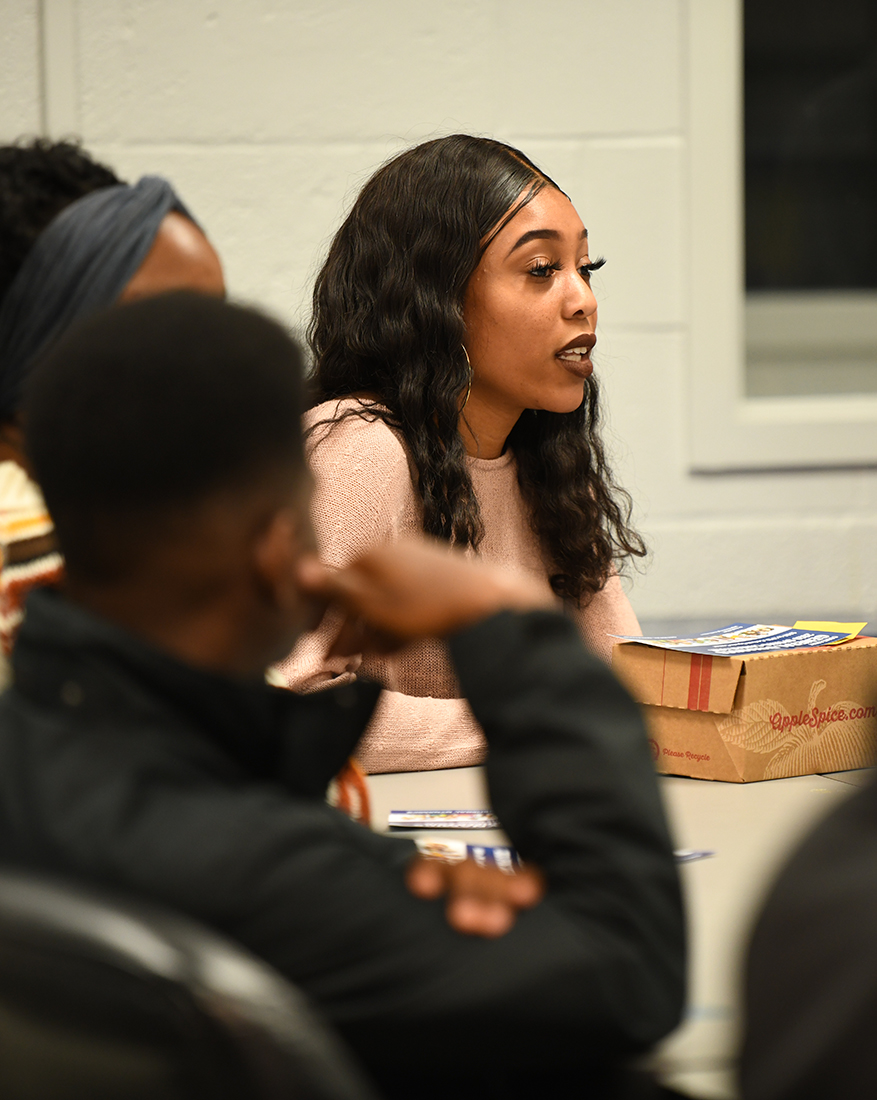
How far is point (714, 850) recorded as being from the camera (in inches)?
40.5

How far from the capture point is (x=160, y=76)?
99.6 inches

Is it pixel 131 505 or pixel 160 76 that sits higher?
pixel 160 76

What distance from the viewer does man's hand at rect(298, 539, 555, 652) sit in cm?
68

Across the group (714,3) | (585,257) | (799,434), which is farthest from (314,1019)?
(714,3)

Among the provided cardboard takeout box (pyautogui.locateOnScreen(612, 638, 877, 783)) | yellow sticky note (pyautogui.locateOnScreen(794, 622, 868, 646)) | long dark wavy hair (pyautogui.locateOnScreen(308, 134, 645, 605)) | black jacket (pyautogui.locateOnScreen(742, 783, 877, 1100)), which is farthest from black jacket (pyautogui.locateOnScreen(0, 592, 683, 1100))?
long dark wavy hair (pyautogui.locateOnScreen(308, 134, 645, 605))

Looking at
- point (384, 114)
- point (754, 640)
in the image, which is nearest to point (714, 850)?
point (754, 640)

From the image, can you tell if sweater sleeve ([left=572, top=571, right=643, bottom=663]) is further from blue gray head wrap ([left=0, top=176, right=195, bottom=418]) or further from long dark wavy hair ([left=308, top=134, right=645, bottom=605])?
blue gray head wrap ([left=0, top=176, right=195, bottom=418])

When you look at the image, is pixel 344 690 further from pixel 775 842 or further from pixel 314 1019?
pixel 775 842

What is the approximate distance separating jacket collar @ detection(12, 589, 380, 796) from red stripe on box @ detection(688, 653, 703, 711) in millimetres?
766

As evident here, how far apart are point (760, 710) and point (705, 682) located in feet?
0.21

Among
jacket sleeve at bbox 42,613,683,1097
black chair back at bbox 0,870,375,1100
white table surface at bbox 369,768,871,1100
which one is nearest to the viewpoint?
black chair back at bbox 0,870,375,1100

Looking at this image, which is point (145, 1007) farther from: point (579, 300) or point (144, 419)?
point (579, 300)

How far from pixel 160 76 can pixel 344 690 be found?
2.21 meters

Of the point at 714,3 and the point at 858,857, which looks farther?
the point at 714,3
